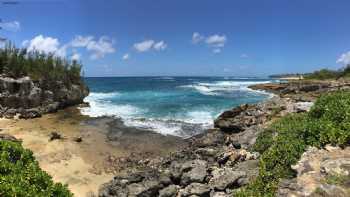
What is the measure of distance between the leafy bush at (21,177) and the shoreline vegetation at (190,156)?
0.02 meters

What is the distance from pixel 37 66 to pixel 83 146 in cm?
1891

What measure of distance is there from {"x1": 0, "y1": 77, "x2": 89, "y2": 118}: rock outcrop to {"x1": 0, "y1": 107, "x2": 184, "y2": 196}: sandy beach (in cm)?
221

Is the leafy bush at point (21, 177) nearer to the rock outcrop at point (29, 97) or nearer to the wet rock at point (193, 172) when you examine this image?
the wet rock at point (193, 172)

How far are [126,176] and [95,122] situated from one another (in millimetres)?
15346

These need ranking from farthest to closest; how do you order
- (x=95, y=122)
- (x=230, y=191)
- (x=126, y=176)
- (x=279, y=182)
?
(x=95, y=122), (x=126, y=176), (x=230, y=191), (x=279, y=182)

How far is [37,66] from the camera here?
3556 centimetres

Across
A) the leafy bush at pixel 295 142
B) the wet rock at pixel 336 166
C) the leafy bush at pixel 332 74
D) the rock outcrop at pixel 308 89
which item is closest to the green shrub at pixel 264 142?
the leafy bush at pixel 295 142

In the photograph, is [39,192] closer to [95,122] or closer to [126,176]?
[126,176]

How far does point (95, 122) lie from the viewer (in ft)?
92.6

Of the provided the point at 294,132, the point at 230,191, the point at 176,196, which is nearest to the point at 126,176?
the point at 176,196

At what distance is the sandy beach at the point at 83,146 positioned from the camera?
1545 centimetres

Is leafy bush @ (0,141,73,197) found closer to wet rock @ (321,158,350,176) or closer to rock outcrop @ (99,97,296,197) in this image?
rock outcrop @ (99,97,296,197)

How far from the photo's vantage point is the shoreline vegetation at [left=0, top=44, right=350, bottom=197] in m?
7.37

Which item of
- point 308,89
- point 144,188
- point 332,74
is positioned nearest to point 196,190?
point 144,188
